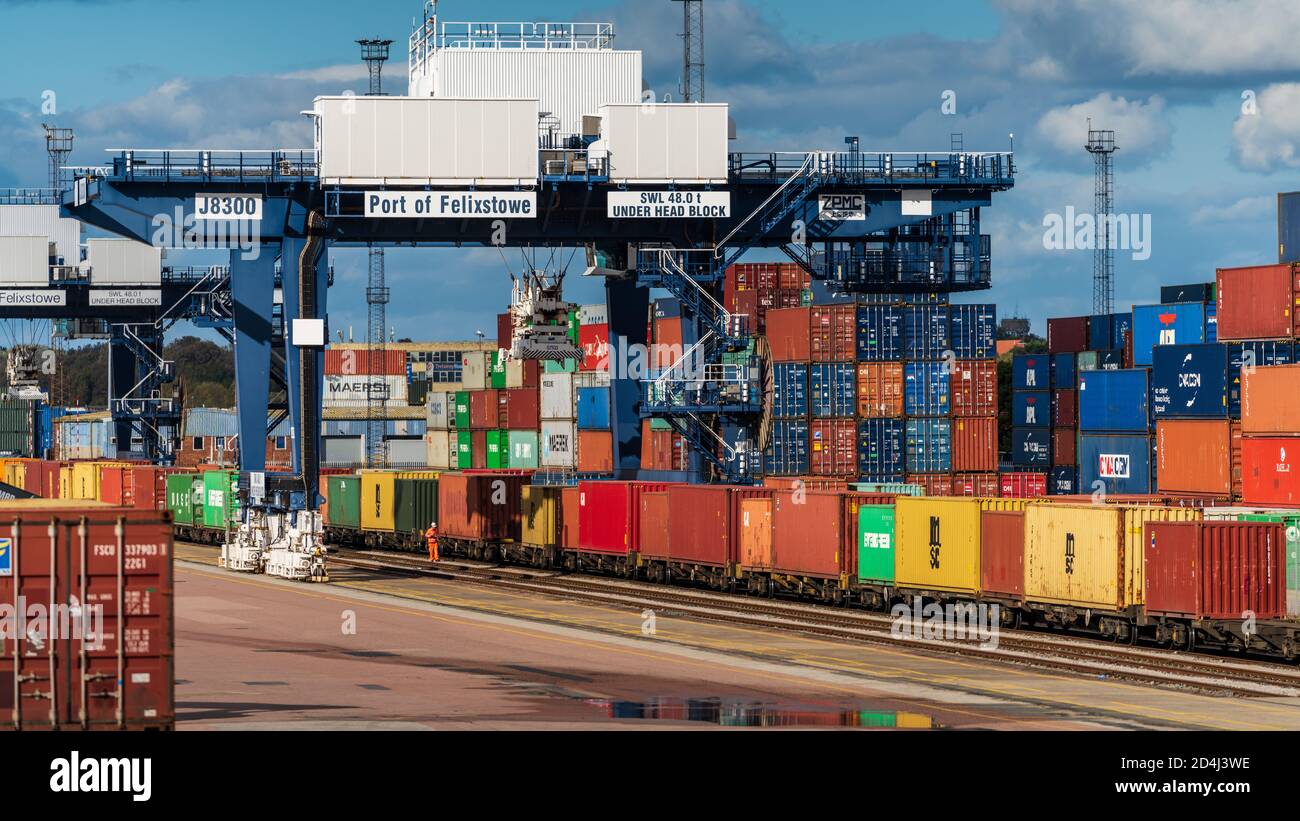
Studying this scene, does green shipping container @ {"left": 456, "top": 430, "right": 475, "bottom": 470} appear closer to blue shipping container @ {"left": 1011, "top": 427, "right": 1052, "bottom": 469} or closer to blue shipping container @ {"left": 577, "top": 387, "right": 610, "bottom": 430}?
blue shipping container @ {"left": 577, "top": 387, "right": 610, "bottom": 430}

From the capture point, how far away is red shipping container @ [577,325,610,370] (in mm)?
104062

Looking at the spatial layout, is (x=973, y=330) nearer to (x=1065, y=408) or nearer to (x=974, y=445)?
(x=974, y=445)

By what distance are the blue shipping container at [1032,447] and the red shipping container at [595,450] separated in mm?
23587

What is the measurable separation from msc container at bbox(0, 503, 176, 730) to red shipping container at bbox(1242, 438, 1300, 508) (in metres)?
36.6

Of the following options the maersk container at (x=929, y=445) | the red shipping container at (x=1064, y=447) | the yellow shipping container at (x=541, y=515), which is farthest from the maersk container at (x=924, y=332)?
the red shipping container at (x=1064, y=447)

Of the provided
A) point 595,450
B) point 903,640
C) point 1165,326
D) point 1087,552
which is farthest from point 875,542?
point 595,450

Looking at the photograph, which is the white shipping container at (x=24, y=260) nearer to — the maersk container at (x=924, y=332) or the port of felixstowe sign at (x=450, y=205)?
the port of felixstowe sign at (x=450, y=205)

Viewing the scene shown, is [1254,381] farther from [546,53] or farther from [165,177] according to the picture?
[165,177]

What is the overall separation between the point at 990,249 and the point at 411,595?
27914 millimetres

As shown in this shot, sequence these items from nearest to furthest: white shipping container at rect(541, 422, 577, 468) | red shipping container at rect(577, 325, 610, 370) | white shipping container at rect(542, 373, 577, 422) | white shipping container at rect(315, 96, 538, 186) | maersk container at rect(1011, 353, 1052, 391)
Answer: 1. white shipping container at rect(315, 96, 538, 186)
2. maersk container at rect(1011, 353, 1052, 391)
3. red shipping container at rect(577, 325, 610, 370)
4. white shipping container at rect(541, 422, 577, 468)
5. white shipping container at rect(542, 373, 577, 422)

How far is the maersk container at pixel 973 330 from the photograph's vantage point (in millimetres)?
69125

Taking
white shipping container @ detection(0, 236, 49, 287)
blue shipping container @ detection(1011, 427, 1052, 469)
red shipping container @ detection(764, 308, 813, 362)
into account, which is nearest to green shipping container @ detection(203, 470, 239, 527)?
red shipping container @ detection(764, 308, 813, 362)
